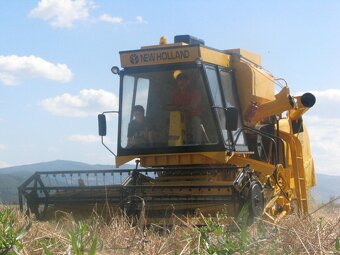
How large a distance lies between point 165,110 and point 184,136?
0.50 m

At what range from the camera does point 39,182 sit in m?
9.51

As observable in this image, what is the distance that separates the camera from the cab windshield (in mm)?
9031

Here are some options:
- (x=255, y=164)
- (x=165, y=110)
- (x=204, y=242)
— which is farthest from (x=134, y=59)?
(x=204, y=242)

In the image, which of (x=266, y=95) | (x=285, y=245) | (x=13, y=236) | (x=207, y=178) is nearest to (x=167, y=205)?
(x=207, y=178)

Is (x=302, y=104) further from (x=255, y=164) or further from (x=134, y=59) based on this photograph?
(x=134, y=59)

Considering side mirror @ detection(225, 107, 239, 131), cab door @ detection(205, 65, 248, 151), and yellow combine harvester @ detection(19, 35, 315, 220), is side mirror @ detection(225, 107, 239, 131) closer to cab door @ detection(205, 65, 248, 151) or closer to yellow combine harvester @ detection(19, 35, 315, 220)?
yellow combine harvester @ detection(19, 35, 315, 220)

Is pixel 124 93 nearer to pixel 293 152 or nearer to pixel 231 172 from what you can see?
pixel 231 172

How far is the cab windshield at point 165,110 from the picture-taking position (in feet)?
29.6

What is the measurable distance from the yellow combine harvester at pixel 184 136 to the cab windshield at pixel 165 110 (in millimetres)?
14

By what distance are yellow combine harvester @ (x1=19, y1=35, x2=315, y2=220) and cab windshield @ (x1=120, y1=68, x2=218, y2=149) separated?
1 cm

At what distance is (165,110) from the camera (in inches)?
368

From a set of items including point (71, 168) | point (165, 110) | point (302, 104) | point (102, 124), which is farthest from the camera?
point (71, 168)

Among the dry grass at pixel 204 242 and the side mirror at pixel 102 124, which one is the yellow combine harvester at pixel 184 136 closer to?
the side mirror at pixel 102 124

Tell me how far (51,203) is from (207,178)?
221 centimetres
